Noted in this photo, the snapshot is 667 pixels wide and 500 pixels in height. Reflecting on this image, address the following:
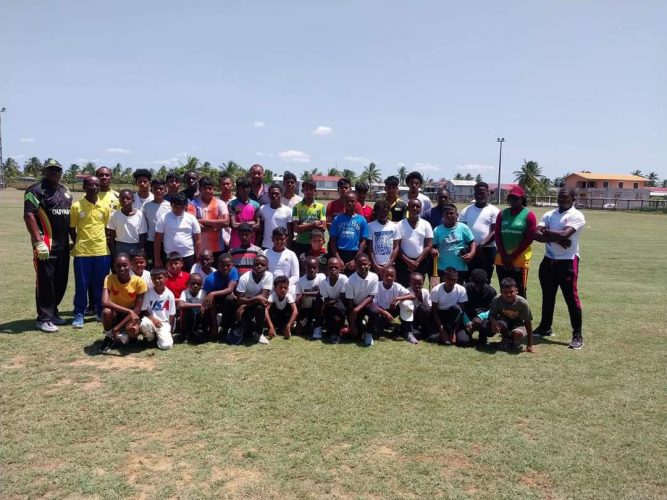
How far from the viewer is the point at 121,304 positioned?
6.18m

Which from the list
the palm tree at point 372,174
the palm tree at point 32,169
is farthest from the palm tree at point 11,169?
the palm tree at point 372,174

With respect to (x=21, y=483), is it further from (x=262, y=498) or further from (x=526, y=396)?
(x=526, y=396)

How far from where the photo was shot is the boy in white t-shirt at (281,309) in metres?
6.68

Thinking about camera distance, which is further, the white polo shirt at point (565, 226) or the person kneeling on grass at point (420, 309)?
the person kneeling on grass at point (420, 309)

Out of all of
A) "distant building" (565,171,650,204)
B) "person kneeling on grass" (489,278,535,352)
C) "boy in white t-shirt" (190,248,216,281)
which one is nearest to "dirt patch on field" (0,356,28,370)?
"boy in white t-shirt" (190,248,216,281)

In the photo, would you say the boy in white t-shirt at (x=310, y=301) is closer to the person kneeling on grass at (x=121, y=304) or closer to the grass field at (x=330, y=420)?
the grass field at (x=330, y=420)

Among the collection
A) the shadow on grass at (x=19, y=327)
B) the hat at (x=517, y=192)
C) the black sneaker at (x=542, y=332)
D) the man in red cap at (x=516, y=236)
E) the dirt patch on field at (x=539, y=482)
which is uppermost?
the hat at (x=517, y=192)

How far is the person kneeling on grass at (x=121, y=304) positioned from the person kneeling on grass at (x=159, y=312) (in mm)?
104

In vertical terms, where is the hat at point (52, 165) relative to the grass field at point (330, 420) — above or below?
above

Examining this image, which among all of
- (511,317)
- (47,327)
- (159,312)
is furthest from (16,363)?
(511,317)

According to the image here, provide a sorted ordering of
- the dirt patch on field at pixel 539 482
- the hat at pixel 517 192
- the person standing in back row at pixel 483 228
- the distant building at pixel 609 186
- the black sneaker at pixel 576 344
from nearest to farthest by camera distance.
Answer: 1. the dirt patch on field at pixel 539 482
2. the black sneaker at pixel 576 344
3. the hat at pixel 517 192
4. the person standing in back row at pixel 483 228
5. the distant building at pixel 609 186

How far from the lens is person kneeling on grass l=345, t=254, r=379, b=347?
6645mm

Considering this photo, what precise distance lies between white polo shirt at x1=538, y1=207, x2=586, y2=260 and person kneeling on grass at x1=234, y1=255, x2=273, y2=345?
4.01m

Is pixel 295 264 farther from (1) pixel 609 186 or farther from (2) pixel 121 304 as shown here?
(1) pixel 609 186
